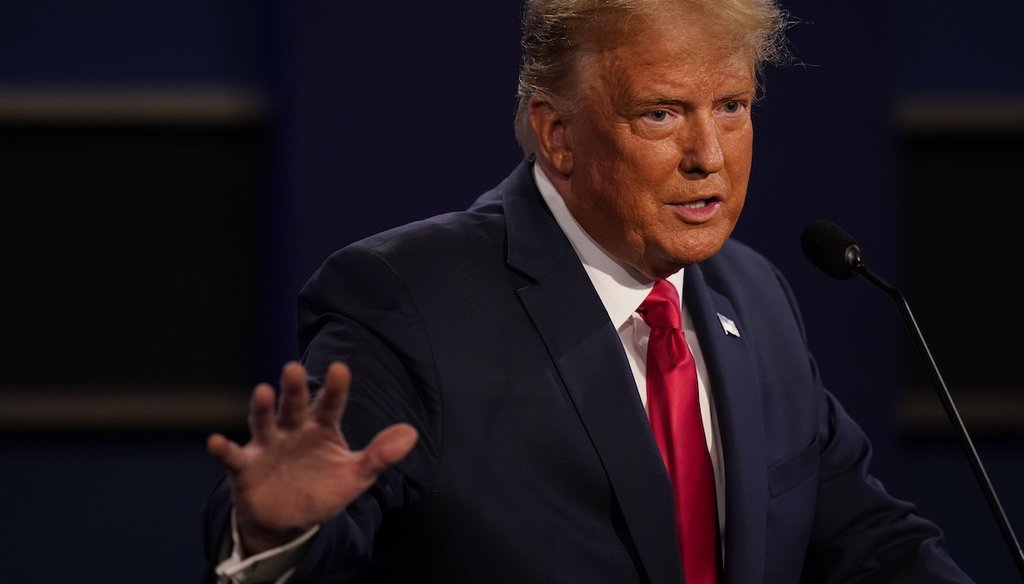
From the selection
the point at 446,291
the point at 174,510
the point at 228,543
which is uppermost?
the point at 446,291

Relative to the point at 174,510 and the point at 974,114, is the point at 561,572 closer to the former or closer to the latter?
the point at 174,510

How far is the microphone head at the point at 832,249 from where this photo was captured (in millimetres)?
1464

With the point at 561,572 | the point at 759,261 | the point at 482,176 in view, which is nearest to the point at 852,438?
the point at 759,261

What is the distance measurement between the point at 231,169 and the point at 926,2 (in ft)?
4.83

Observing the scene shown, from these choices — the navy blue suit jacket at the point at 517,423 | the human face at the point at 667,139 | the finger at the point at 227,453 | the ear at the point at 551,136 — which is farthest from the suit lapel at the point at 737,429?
the finger at the point at 227,453

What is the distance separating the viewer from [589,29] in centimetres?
150

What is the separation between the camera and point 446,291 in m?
1.49

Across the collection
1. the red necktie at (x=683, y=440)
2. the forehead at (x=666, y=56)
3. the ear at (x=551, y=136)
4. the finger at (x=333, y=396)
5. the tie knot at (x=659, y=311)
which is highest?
the forehead at (x=666, y=56)

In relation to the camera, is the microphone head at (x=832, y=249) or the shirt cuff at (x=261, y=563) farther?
the microphone head at (x=832, y=249)

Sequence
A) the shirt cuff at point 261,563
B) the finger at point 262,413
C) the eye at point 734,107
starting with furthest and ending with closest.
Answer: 1. the eye at point 734,107
2. the shirt cuff at point 261,563
3. the finger at point 262,413

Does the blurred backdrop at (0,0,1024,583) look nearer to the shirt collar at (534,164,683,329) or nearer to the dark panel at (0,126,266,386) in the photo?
the dark panel at (0,126,266,386)

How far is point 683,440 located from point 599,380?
12cm

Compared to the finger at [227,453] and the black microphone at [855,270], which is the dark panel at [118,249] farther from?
the finger at [227,453]

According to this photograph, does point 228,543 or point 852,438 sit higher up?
point 228,543
